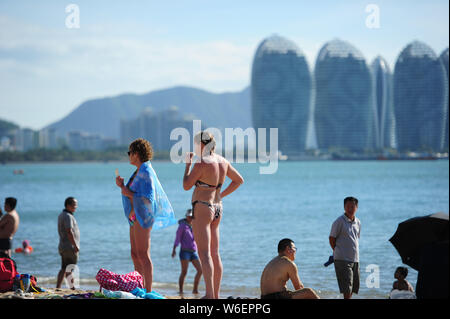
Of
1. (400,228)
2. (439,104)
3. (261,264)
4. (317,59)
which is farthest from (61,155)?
(400,228)

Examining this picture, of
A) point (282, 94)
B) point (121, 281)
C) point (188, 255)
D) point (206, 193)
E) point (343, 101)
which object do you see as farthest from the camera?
point (282, 94)

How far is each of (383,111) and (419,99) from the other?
37.2 feet

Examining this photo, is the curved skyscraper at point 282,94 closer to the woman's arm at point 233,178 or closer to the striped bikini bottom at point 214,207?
the woman's arm at point 233,178

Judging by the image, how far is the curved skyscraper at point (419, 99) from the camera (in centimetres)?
15700

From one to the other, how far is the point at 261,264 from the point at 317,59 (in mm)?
159268

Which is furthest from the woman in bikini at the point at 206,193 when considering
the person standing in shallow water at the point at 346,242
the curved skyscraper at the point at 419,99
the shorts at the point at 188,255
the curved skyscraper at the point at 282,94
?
the curved skyscraper at the point at 419,99

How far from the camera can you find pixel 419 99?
525 feet

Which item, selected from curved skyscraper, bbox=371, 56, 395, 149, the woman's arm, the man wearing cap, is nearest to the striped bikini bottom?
the woman's arm

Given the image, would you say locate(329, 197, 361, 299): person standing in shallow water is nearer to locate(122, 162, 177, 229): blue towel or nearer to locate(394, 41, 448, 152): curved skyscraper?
locate(122, 162, 177, 229): blue towel

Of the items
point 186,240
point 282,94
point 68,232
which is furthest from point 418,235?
point 282,94

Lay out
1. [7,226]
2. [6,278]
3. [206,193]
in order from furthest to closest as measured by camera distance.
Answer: [7,226], [6,278], [206,193]

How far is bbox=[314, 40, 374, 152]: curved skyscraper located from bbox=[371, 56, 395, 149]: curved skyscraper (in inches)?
101

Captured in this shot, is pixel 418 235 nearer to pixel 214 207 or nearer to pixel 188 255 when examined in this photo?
pixel 214 207

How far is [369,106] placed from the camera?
539ft
